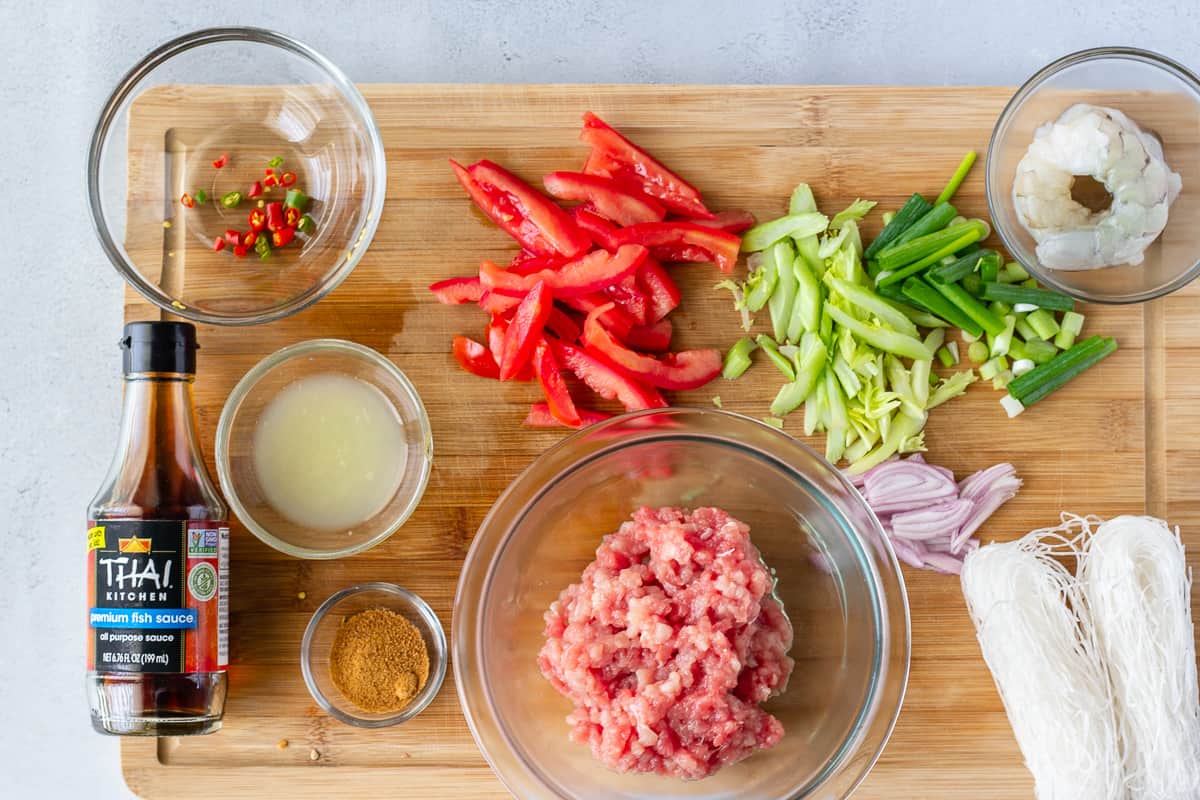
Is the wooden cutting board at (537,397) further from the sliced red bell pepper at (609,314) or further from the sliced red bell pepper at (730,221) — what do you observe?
the sliced red bell pepper at (609,314)

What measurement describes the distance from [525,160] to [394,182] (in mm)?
330

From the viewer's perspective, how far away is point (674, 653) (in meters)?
2.02

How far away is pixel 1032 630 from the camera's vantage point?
235 cm

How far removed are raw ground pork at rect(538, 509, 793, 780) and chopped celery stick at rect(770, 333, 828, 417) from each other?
409 mm

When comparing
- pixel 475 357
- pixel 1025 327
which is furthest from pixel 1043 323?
pixel 475 357

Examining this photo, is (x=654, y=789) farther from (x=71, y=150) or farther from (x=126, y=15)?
(x=126, y=15)

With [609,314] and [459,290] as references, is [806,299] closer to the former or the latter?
[609,314]

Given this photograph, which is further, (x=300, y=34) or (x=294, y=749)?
(x=300, y=34)

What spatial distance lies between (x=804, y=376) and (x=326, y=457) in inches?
46.3

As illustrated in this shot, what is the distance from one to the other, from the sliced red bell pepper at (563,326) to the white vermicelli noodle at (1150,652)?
136 centimetres

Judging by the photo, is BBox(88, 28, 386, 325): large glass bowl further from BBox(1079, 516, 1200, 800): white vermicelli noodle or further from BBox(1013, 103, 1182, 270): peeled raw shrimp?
BBox(1079, 516, 1200, 800): white vermicelli noodle

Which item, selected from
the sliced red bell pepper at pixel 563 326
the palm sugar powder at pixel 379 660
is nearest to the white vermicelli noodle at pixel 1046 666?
the sliced red bell pepper at pixel 563 326

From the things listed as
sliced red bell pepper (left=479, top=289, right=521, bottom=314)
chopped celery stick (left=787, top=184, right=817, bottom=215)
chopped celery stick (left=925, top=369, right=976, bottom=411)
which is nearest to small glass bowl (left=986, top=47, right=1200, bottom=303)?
chopped celery stick (left=925, top=369, right=976, bottom=411)

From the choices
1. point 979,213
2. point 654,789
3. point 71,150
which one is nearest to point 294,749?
point 654,789
